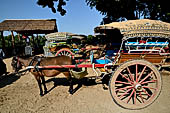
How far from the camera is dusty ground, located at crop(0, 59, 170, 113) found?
258 cm

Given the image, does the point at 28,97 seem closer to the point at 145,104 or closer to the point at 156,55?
the point at 145,104

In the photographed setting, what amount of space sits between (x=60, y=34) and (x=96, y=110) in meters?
5.93

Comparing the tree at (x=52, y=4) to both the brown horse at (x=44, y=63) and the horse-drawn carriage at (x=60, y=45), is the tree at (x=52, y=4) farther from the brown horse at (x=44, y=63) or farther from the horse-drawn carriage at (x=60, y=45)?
the brown horse at (x=44, y=63)

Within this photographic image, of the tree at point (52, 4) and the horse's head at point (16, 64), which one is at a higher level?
the tree at point (52, 4)

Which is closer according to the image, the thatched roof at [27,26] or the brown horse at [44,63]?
the brown horse at [44,63]

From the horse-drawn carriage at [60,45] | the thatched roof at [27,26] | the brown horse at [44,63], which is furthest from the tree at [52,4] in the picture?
the brown horse at [44,63]

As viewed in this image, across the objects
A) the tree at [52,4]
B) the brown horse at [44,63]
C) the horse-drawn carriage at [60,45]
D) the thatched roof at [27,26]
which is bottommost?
the brown horse at [44,63]

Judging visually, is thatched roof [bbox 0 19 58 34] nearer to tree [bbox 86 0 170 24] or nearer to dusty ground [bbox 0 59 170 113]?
tree [bbox 86 0 170 24]

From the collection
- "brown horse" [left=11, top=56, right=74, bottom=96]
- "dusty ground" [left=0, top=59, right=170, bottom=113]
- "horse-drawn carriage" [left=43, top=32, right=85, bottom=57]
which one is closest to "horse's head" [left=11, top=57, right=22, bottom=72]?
"brown horse" [left=11, top=56, right=74, bottom=96]

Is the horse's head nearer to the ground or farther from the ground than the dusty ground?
farther from the ground

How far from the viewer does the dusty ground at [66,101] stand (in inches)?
102

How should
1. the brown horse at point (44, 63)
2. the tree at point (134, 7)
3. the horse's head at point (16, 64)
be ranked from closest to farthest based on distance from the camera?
1. the brown horse at point (44, 63)
2. the horse's head at point (16, 64)
3. the tree at point (134, 7)

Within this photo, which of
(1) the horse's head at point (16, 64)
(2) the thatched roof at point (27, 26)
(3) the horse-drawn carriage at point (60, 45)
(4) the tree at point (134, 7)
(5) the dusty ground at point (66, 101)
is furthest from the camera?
(2) the thatched roof at point (27, 26)

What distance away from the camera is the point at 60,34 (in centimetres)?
723
